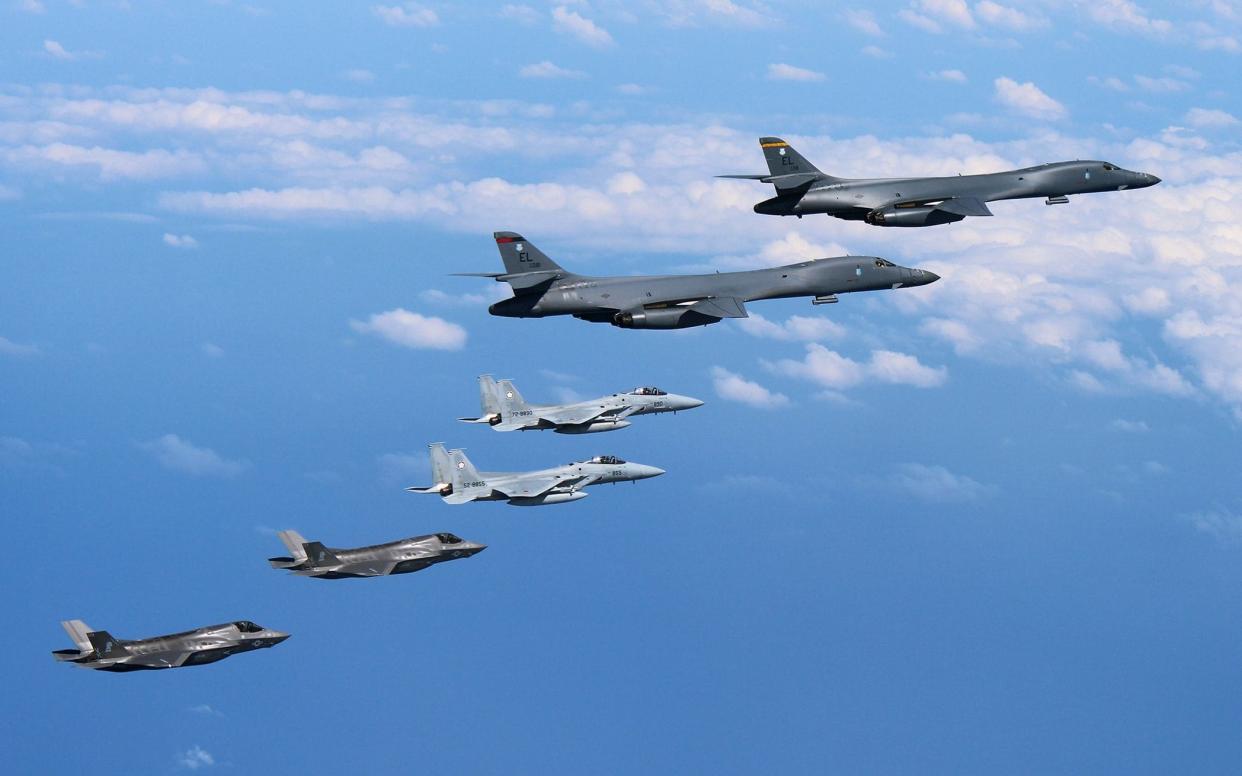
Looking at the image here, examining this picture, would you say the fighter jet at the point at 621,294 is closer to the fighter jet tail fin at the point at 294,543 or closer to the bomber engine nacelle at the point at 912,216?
the bomber engine nacelle at the point at 912,216

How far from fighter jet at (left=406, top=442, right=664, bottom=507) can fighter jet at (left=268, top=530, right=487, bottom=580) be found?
4.52 meters

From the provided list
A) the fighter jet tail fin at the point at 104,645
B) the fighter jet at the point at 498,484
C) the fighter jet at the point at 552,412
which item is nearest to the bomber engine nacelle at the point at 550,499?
the fighter jet at the point at 498,484

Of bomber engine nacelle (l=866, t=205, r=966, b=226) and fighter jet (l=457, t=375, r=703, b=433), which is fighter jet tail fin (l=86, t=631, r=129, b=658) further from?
bomber engine nacelle (l=866, t=205, r=966, b=226)

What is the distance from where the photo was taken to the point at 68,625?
105m

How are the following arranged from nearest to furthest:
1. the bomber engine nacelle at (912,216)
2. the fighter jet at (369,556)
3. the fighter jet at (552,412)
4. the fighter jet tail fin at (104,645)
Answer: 1. the fighter jet tail fin at (104,645)
2. the fighter jet at (369,556)
3. the bomber engine nacelle at (912,216)
4. the fighter jet at (552,412)

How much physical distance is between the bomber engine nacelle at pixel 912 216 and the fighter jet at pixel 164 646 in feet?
146

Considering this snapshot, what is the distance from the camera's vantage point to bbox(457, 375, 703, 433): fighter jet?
421 feet

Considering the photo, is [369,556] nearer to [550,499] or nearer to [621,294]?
[550,499]

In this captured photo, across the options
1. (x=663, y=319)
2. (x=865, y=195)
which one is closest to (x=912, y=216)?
(x=865, y=195)

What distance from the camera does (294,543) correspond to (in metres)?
110

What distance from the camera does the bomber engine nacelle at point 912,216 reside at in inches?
4818

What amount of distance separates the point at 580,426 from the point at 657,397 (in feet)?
21.0

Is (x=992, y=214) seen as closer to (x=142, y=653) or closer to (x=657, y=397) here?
(x=657, y=397)

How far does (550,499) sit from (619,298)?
1269 cm
